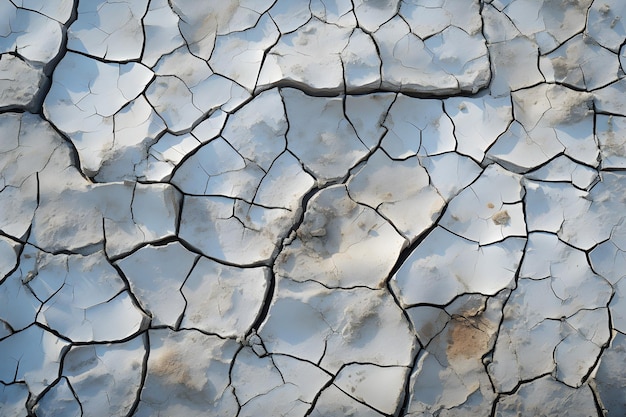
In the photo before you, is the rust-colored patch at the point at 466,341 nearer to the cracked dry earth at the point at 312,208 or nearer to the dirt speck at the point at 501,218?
the cracked dry earth at the point at 312,208

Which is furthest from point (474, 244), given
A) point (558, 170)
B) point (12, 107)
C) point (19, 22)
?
point (19, 22)

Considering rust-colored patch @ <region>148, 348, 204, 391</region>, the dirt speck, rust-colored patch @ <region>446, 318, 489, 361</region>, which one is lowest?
rust-colored patch @ <region>148, 348, 204, 391</region>

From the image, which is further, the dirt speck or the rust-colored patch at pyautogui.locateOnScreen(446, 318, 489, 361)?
the dirt speck

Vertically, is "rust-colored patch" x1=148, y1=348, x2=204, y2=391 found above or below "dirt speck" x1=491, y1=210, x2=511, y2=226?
below

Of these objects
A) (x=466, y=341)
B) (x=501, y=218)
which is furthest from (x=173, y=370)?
(x=501, y=218)

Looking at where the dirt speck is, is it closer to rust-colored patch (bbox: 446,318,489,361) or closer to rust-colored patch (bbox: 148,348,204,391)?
rust-colored patch (bbox: 446,318,489,361)

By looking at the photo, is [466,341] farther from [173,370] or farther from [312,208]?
[173,370]

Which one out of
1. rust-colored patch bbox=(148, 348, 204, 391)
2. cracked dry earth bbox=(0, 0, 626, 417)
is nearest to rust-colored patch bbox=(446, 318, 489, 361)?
cracked dry earth bbox=(0, 0, 626, 417)

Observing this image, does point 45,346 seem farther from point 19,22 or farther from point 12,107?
point 19,22

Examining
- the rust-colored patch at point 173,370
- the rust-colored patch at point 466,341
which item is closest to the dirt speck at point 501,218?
the rust-colored patch at point 466,341
